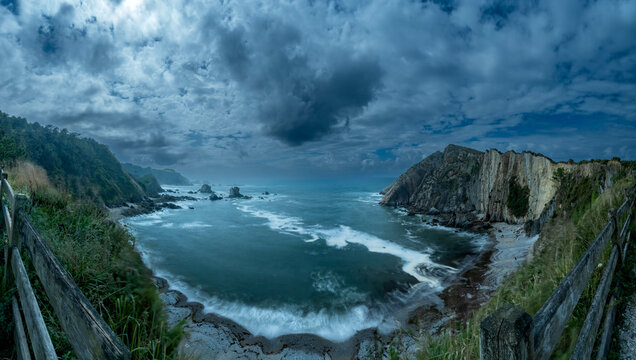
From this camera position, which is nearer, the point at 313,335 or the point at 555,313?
the point at 555,313

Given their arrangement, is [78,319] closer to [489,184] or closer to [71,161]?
[489,184]

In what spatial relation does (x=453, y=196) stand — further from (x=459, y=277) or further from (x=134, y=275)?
(x=134, y=275)

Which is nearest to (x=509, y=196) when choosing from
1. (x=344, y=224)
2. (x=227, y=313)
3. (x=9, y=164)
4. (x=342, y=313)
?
(x=344, y=224)

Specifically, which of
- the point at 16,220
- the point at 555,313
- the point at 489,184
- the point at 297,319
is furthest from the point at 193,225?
the point at 489,184

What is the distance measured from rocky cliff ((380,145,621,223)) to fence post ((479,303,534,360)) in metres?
24.5

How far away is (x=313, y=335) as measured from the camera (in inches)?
464

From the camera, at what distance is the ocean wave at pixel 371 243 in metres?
20.0

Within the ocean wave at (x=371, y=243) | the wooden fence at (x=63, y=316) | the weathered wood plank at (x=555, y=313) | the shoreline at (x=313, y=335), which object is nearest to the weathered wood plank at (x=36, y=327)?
the wooden fence at (x=63, y=316)

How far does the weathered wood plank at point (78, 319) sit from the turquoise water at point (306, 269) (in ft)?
38.3

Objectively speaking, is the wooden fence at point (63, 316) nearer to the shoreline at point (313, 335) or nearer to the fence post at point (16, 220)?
the fence post at point (16, 220)

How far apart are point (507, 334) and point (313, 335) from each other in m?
12.6

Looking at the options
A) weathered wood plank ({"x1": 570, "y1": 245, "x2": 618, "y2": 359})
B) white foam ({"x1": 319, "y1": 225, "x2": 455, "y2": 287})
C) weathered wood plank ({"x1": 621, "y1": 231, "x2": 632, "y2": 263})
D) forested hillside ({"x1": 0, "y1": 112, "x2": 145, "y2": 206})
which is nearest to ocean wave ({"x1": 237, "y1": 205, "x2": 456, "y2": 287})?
white foam ({"x1": 319, "y1": 225, "x2": 455, "y2": 287})

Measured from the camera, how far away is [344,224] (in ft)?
144

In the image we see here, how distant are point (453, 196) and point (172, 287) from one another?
47.3m
